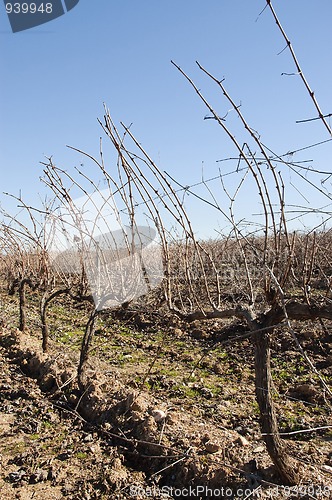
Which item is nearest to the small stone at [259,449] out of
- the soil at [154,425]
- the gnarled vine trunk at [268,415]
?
the soil at [154,425]

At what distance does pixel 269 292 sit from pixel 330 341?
11.7 feet

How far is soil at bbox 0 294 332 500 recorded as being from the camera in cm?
236

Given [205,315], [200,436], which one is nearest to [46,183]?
[205,315]

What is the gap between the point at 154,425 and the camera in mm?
2912

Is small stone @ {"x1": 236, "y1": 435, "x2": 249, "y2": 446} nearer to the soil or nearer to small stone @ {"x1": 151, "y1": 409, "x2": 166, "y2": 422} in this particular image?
the soil

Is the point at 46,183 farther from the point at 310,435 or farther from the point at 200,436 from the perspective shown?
the point at 310,435

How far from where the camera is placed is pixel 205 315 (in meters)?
2.60

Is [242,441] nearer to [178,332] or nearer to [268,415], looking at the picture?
[268,415]

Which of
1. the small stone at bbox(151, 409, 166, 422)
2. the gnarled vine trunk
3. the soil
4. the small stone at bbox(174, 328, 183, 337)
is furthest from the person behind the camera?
the small stone at bbox(174, 328, 183, 337)

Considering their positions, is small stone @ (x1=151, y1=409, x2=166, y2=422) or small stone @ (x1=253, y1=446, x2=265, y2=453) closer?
small stone @ (x1=253, y1=446, x2=265, y2=453)

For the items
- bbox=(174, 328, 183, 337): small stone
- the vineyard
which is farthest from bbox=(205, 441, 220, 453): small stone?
bbox=(174, 328, 183, 337): small stone

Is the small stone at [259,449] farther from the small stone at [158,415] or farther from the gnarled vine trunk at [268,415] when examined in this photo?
the small stone at [158,415]

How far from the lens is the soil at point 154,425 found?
236cm

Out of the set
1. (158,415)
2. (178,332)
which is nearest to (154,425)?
(158,415)
